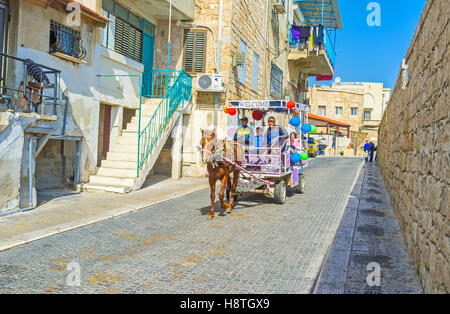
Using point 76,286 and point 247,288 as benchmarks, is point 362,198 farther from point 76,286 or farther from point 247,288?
point 76,286

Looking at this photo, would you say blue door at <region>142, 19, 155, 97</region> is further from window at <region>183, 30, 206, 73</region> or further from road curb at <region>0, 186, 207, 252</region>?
road curb at <region>0, 186, 207, 252</region>

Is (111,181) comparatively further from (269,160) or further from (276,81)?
(276,81)

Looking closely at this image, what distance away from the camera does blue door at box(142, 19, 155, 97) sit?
51.6 feet

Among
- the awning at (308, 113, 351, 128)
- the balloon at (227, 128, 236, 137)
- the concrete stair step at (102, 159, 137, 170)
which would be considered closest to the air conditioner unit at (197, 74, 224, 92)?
the concrete stair step at (102, 159, 137, 170)

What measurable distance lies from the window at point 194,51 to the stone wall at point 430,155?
441 inches

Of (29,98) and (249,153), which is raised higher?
(29,98)

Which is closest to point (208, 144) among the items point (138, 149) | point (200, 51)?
point (138, 149)

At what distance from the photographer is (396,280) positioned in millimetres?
4684

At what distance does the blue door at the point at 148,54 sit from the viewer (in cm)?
1572

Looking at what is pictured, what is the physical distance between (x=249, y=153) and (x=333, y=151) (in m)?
34.7

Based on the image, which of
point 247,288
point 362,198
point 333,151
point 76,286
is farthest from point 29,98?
point 333,151

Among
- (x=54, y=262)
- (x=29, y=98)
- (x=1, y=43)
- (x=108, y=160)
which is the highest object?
(x=1, y=43)

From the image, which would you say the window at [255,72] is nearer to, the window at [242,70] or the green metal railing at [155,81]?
the window at [242,70]

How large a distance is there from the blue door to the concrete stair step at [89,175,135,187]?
514 cm
